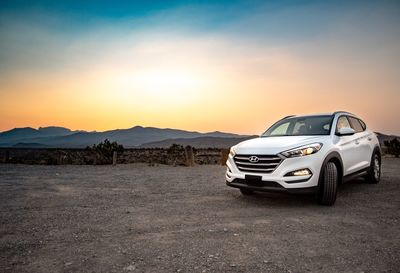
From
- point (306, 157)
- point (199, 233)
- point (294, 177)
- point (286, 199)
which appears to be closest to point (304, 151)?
point (306, 157)

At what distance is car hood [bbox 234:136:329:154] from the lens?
5.25 m

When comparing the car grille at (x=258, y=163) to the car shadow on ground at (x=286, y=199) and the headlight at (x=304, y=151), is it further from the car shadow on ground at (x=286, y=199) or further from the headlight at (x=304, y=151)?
the car shadow on ground at (x=286, y=199)

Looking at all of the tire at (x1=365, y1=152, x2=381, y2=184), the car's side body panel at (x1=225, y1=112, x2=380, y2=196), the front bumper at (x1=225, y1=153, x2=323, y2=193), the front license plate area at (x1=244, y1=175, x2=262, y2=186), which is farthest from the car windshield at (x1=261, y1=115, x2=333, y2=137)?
the tire at (x1=365, y1=152, x2=381, y2=184)

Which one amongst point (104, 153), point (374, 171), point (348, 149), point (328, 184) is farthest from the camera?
point (104, 153)

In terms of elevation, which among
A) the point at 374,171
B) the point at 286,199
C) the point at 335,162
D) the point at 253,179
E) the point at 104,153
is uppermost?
the point at 335,162

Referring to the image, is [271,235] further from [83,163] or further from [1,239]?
[83,163]

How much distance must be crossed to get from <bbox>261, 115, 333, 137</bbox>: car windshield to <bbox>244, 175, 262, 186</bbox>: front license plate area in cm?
167

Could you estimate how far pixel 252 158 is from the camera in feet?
17.8

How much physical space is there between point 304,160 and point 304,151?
0.19m

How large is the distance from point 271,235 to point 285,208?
1.67 meters

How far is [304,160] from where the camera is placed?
510cm

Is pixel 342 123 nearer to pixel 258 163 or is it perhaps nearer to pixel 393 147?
pixel 258 163

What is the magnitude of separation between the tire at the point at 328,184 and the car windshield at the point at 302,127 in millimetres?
952

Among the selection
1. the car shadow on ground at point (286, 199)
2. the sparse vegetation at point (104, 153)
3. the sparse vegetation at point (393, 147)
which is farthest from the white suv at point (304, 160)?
the sparse vegetation at point (393, 147)
